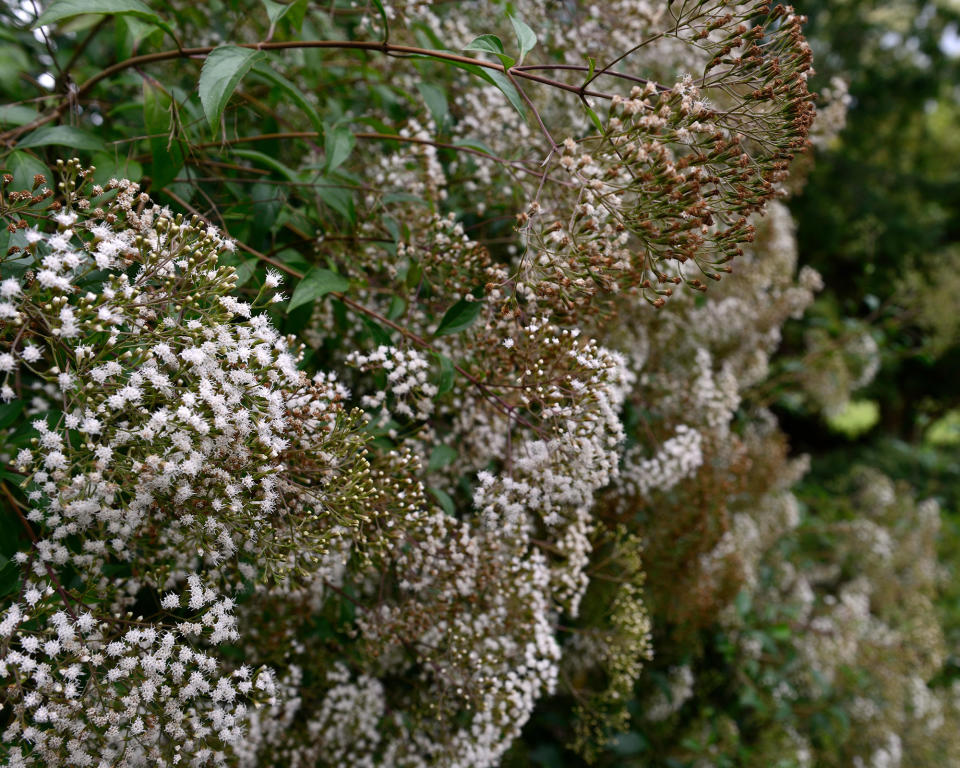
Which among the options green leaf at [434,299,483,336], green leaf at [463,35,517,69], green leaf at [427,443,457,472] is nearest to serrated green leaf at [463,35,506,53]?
green leaf at [463,35,517,69]

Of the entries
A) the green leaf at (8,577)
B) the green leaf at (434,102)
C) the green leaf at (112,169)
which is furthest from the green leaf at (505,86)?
the green leaf at (8,577)

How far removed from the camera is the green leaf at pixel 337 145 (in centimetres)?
180

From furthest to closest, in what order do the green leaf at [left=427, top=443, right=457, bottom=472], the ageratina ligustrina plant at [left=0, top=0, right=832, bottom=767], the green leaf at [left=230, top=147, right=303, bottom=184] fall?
the green leaf at [left=427, top=443, right=457, bottom=472]
the green leaf at [left=230, top=147, right=303, bottom=184]
the ageratina ligustrina plant at [left=0, top=0, right=832, bottom=767]

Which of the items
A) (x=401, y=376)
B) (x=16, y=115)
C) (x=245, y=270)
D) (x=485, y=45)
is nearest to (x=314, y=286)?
(x=245, y=270)

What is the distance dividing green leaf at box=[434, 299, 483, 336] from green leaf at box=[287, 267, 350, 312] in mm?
283

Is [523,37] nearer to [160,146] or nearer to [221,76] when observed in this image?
[221,76]

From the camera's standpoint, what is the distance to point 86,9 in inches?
54.8

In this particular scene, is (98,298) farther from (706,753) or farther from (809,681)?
(809,681)

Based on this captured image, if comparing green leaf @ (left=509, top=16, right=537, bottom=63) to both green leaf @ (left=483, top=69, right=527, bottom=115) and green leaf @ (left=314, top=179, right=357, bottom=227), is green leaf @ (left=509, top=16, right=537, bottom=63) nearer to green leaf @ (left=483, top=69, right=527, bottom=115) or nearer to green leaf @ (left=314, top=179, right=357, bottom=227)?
green leaf @ (left=483, top=69, right=527, bottom=115)

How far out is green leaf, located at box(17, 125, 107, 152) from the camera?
1660 mm

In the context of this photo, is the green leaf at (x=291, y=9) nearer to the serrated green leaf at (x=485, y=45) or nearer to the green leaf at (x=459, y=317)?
the serrated green leaf at (x=485, y=45)

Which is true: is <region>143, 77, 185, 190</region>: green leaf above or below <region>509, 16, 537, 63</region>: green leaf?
A: below

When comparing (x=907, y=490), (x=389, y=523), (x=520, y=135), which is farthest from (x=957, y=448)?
(x=389, y=523)

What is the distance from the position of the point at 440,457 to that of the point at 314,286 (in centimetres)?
66
